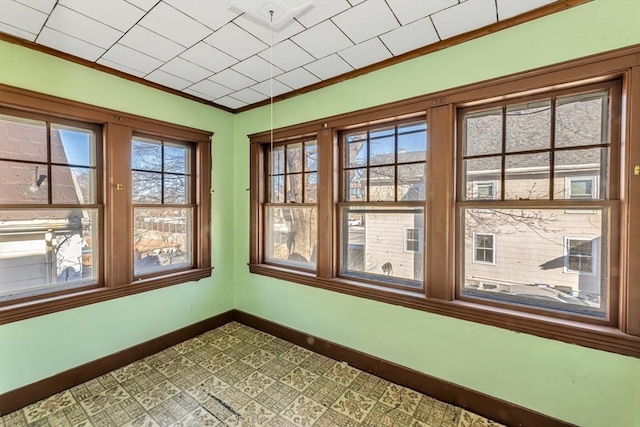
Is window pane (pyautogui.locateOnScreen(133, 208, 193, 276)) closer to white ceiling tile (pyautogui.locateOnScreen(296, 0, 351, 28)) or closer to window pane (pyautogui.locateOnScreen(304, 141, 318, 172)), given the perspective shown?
window pane (pyautogui.locateOnScreen(304, 141, 318, 172))

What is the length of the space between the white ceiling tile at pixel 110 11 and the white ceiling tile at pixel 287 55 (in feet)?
2.86

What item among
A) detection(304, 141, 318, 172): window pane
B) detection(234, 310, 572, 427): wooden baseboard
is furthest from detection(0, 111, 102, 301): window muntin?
detection(234, 310, 572, 427): wooden baseboard

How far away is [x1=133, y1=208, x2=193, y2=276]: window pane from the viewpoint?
2.90m

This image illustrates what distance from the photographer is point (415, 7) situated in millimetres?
1746

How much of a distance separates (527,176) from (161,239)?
341cm


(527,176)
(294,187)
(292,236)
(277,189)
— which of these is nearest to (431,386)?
(527,176)

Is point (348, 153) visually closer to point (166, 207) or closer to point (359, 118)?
point (359, 118)

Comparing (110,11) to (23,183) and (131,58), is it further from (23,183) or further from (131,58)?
(23,183)

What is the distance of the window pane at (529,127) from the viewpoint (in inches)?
75.3

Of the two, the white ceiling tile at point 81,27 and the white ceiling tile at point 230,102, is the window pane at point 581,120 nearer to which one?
the white ceiling tile at point 230,102

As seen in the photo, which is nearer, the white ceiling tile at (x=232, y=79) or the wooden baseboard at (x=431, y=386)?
the wooden baseboard at (x=431, y=386)

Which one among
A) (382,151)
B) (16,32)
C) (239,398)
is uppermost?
(16,32)

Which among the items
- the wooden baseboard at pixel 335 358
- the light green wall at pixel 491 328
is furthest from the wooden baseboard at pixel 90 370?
the light green wall at pixel 491 328

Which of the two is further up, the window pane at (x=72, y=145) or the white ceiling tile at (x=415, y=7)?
the white ceiling tile at (x=415, y=7)
